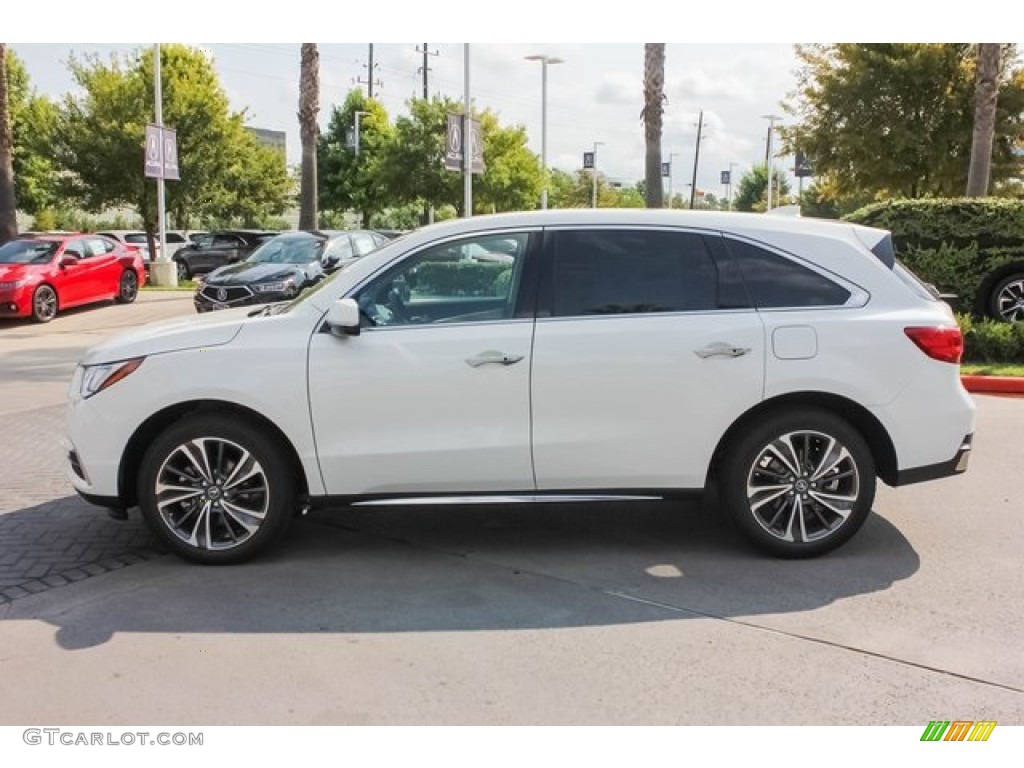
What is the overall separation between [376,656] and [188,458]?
1.59 metres

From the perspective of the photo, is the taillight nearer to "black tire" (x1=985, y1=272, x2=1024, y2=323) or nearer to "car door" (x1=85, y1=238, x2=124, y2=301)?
"black tire" (x1=985, y1=272, x2=1024, y2=323)

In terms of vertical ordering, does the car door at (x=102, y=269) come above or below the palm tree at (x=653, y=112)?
below

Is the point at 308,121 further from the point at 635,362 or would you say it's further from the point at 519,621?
the point at 519,621

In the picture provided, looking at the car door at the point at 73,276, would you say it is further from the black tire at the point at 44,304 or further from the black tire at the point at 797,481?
the black tire at the point at 797,481

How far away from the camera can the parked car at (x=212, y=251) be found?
32.8 metres

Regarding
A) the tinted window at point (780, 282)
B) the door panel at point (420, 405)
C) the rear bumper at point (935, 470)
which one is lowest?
the rear bumper at point (935, 470)

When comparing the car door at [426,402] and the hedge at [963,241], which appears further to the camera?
the hedge at [963,241]

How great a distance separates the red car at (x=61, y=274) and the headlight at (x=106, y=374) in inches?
550

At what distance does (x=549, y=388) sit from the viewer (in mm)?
4945

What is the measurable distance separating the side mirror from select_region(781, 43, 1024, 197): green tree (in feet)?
63.1

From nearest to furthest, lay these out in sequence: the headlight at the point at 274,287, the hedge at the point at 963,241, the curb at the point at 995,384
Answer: the curb at the point at 995,384 → the hedge at the point at 963,241 → the headlight at the point at 274,287

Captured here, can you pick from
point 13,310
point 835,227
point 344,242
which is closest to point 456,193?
point 344,242

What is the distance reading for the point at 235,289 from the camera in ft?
53.2

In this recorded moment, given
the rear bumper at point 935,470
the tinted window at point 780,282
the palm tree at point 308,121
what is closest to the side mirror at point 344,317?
the tinted window at point 780,282
